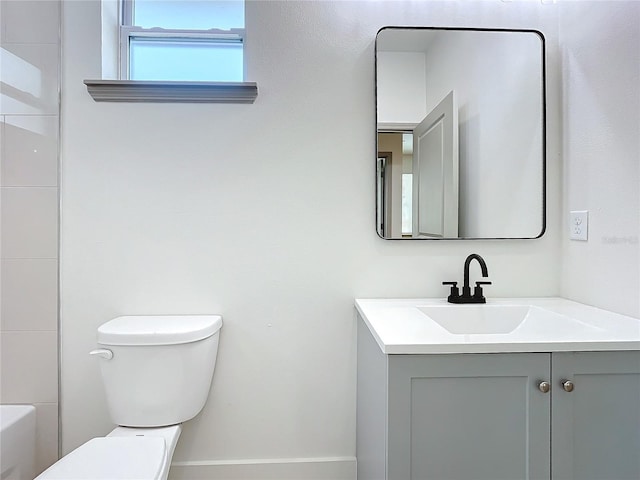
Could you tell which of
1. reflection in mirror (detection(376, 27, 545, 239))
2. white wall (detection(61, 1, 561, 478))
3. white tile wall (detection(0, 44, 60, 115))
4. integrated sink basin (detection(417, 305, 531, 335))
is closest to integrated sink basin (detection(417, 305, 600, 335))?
integrated sink basin (detection(417, 305, 531, 335))

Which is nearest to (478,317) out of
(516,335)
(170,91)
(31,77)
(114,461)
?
(516,335)

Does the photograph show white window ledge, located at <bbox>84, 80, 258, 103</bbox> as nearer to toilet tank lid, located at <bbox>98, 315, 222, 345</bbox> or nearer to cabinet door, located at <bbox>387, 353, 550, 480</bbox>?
toilet tank lid, located at <bbox>98, 315, 222, 345</bbox>

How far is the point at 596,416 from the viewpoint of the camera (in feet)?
3.34

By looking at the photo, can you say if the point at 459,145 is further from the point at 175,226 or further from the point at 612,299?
the point at 175,226

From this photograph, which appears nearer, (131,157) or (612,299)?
(612,299)

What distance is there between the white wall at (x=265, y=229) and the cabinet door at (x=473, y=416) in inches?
25.1

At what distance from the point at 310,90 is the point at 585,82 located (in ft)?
3.20

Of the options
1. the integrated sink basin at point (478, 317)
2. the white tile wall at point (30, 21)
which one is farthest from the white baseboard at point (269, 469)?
the white tile wall at point (30, 21)

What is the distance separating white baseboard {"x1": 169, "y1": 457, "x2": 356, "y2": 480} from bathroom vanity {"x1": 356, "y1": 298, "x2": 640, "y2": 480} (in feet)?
2.24

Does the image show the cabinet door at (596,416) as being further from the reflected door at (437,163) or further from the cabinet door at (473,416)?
the reflected door at (437,163)

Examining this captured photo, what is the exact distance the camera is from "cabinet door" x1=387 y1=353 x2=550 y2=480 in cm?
99

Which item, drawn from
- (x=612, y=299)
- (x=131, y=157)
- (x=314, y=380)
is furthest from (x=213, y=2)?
(x=612, y=299)

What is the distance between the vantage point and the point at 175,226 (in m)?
1.58

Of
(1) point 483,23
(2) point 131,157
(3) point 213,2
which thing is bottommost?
(2) point 131,157
